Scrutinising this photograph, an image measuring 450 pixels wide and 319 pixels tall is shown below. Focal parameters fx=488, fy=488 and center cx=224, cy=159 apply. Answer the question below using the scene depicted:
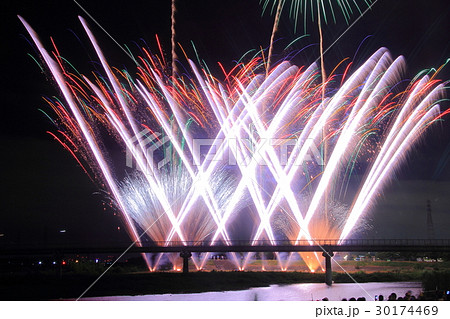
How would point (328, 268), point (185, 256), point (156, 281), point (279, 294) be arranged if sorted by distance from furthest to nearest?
point (185, 256) < point (328, 268) < point (156, 281) < point (279, 294)

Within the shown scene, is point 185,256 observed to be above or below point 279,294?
above

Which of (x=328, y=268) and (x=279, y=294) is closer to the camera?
(x=279, y=294)

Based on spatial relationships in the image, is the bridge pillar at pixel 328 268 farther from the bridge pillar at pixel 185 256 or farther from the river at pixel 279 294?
the bridge pillar at pixel 185 256

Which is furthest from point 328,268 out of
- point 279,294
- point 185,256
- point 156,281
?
point 156,281

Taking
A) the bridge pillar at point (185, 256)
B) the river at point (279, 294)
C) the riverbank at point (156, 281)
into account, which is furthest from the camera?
the bridge pillar at point (185, 256)

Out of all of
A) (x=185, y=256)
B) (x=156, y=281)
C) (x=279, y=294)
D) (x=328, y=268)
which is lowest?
(x=279, y=294)

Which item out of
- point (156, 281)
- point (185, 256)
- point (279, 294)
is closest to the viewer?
point (279, 294)

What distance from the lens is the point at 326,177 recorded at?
112 ft

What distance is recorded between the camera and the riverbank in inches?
1471

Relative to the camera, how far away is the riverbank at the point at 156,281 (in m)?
37.4

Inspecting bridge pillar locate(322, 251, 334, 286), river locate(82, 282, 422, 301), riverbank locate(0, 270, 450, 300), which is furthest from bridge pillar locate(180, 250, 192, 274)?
bridge pillar locate(322, 251, 334, 286)

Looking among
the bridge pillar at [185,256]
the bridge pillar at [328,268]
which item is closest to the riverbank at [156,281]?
the bridge pillar at [185,256]

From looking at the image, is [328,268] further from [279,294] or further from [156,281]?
[156,281]

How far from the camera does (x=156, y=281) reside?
41.9 m
